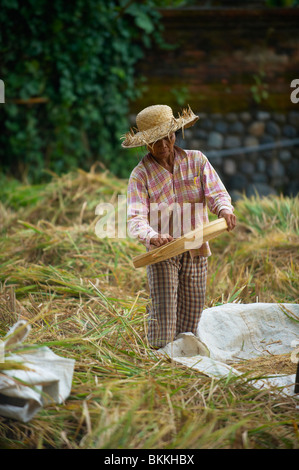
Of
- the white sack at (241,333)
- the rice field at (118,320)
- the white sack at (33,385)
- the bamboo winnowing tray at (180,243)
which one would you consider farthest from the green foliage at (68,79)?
the white sack at (33,385)

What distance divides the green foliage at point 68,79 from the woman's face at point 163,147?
4.01 metres

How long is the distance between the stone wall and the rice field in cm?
242

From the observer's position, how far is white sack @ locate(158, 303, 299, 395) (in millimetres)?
2510

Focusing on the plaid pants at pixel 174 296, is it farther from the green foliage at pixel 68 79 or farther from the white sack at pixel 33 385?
the green foliage at pixel 68 79

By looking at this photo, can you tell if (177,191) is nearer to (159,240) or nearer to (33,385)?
(159,240)

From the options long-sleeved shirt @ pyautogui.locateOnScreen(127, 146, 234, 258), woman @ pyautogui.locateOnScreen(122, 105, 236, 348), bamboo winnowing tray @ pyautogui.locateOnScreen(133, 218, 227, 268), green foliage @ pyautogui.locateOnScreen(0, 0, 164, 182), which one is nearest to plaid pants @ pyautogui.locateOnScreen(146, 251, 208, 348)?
woman @ pyautogui.locateOnScreen(122, 105, 236, 348)

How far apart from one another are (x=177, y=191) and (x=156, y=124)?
0.33m

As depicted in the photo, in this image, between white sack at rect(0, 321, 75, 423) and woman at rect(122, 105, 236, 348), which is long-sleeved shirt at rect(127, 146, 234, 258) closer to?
woman at rect(122, 105, 236, 348)

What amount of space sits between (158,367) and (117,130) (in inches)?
198

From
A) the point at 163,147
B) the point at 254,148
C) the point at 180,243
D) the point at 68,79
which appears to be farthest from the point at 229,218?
the point at 254,148

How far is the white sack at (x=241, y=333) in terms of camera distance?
2.51 metres

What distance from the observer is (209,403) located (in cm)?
192

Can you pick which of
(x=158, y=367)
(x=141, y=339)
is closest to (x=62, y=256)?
(x=141, y=339)

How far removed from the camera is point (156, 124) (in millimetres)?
2330
